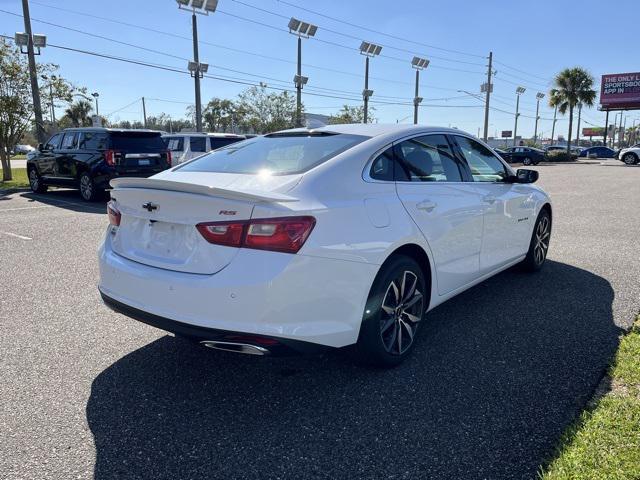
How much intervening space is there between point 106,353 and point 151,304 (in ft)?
3.38

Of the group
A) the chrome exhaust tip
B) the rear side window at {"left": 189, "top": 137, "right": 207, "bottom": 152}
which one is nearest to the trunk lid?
the chrome exhaust tip

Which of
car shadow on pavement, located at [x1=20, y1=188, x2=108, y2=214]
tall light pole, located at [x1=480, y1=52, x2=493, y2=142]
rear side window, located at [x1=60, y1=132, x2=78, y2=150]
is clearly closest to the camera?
car shadow on pavement, located at [x1=20, y1=188, x2=108, y2=214]

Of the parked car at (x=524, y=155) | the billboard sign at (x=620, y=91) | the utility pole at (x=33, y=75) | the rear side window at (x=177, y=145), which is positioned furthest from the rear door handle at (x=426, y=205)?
the billboard sign at (x=620, y=91)

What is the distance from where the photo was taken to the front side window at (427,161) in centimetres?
367

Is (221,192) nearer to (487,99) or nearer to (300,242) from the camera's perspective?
(300,242)

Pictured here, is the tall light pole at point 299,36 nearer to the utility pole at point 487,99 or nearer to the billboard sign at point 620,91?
the utility pole at point 487,99

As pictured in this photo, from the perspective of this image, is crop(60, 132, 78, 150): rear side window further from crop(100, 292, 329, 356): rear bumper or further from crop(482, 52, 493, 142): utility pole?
crop(482, 52, 493, 142): utility pole

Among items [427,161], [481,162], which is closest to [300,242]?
[427,161]

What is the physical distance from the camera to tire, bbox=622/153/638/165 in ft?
120

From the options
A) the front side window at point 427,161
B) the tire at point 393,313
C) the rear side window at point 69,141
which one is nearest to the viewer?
the tire at point 393,313

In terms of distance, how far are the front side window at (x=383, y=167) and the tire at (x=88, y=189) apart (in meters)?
10.6

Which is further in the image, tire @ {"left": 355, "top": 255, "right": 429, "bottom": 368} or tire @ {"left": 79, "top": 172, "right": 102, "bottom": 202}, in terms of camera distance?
tire @ {"left": 79, "top": 172, "right": 102, "bottom": 202}

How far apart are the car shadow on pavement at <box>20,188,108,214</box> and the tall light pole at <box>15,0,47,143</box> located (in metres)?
4.59

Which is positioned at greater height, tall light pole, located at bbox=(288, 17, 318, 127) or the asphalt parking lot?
tall light pole, located at bbox=(288, 17, 318, 127)
